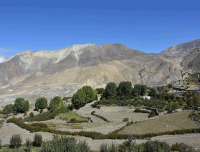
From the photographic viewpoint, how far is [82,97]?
47.9 meters

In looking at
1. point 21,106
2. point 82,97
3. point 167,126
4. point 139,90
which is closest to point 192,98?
point 167,126

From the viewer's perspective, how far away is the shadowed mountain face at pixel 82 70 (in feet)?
324

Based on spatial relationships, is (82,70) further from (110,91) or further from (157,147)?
(157,147)

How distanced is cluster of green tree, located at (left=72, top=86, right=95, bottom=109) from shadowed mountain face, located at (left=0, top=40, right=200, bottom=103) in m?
36.4

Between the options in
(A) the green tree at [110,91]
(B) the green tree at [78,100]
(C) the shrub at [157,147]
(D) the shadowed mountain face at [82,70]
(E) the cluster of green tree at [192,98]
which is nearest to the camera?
(E) the cluster of green tree at [192,98]

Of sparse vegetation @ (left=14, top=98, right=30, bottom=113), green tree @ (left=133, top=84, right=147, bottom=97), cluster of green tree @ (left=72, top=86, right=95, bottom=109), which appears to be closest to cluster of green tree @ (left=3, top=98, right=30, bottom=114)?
sparse vegetation @ (left=14, top=98, right=30, bottom=113)

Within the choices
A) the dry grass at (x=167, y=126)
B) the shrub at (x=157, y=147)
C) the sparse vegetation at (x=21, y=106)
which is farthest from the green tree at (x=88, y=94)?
the shrub at (x=157, y=147)

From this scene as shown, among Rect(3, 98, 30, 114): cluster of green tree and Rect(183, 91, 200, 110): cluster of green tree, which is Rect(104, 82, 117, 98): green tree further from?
Rect(183, 91, 200, 110): cluster of green tree

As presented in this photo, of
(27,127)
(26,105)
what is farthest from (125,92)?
(27,127)

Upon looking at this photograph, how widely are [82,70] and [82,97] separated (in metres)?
80.8

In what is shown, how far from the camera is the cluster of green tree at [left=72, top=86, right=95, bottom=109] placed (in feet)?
153

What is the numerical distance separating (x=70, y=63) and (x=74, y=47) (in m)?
39.2

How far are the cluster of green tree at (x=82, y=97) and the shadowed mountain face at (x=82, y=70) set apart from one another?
3643cm

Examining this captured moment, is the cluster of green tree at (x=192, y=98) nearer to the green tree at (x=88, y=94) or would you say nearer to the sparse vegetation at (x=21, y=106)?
the green tree at (x=88, y=94)
